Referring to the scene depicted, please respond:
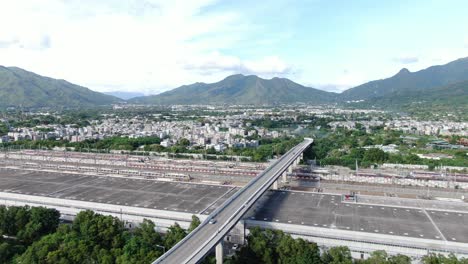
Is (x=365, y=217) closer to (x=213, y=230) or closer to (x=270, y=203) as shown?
(x=270, y=203)

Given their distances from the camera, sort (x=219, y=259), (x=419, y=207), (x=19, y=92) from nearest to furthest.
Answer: (x=219, y=259)
(x=419, y=207)
(x=19, y=92)

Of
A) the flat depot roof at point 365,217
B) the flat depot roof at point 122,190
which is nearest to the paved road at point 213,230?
the flat depot roof at point 365,217

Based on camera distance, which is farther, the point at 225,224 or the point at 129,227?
the point at 129,227

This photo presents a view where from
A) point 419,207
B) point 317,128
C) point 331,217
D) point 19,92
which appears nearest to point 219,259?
point 331,217

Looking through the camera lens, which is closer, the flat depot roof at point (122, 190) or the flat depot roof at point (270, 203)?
the flat depot roof at point (270, 203)

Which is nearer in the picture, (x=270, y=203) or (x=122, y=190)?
(x=270, y=203)

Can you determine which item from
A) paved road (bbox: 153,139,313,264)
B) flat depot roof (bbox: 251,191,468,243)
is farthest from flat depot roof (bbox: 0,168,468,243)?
paved road (bbox: 153,139,313,264)

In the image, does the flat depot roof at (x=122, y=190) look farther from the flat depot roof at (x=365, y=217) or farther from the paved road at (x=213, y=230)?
the flat depot roof at (x=365, y=217)

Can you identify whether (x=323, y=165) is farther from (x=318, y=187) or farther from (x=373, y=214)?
(x=373, y=214)

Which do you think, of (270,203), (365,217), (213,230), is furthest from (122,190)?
(365,217)
